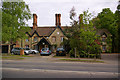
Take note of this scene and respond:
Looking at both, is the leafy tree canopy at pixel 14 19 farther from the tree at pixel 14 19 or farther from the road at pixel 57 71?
the road at pixel 57 71

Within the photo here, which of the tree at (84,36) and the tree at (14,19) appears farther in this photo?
the tree at (14,19)

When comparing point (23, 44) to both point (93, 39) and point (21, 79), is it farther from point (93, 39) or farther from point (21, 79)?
point (21, 79)

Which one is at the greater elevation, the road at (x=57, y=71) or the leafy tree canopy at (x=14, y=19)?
the leafy tree canopy at (x=14, y=19)

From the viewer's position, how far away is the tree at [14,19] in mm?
21297

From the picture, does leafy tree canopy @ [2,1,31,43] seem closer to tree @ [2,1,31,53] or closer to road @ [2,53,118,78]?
tree @ [2,1,31,53]

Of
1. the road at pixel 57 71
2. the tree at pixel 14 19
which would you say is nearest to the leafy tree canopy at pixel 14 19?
the tree at pixel 14 19

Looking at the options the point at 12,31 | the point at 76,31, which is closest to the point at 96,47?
the point at 76,31

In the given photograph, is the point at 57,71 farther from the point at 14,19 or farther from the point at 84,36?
the point at 14,19

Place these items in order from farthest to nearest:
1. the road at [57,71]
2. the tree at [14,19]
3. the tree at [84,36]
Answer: the tree at [14,19], the tree at [84,36], the road at [57,71]

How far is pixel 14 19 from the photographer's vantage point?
22.4 meters

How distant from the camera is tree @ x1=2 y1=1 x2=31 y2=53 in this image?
→ 21.3 meters

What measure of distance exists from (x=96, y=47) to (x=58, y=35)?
19613mm

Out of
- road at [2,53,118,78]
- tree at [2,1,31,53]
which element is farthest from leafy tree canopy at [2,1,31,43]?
road at [2,53,118,78]

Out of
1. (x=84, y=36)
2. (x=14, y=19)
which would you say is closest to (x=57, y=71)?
(x=84, y=36)
